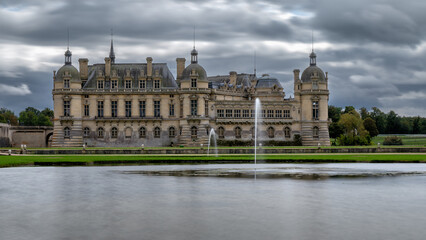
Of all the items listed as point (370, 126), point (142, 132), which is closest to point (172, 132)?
point (142, 132)

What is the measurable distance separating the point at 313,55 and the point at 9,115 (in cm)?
10286

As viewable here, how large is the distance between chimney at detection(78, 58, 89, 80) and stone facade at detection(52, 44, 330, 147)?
15 centimetres

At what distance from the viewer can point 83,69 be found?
95.7m

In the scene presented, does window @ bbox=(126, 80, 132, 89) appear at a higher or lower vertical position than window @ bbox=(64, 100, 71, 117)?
higher

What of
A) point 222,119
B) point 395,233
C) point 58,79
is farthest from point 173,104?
point 395,233

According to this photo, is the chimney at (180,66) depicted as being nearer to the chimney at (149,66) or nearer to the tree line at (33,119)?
the chimney at (149,66)

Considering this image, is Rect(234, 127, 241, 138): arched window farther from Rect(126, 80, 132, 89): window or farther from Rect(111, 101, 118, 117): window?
Rect(111, 101, 118, 117): window

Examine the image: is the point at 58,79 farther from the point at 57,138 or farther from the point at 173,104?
the point at 173,104

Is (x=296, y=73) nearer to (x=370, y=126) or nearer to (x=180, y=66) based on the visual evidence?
(x=180, y=66)

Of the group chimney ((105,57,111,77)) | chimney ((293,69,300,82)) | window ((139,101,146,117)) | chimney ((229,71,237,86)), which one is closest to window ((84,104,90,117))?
chimney ((105,57,111,77))

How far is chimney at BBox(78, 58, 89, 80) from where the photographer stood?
95312 mm

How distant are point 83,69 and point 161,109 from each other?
564 inches

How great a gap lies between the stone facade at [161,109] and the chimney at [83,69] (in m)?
0.15

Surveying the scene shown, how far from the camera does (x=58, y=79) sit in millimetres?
91812
